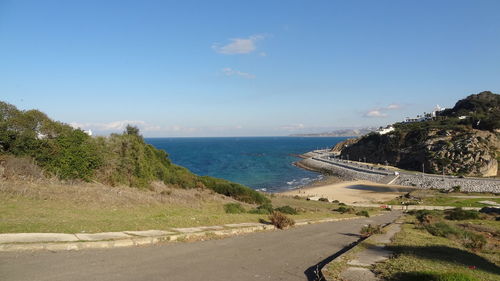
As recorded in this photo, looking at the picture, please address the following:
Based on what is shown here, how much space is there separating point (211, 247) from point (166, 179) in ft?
69.3

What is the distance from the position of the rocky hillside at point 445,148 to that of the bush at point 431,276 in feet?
284

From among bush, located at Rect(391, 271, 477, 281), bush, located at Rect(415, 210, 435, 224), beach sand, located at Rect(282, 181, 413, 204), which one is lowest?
beach sand, located at Rect(282, 181, 413, 204)

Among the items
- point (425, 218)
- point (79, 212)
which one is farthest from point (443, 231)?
point (79, 212)

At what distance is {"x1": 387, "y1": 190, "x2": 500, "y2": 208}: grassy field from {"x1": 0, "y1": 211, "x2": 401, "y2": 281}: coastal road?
146ft

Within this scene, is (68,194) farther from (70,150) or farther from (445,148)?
(445,148)

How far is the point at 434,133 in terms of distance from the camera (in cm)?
10188

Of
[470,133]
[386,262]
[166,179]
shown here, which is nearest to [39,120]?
[166,179]

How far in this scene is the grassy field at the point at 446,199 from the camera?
45.8 metres

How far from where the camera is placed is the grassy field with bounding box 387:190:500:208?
45.8 meters

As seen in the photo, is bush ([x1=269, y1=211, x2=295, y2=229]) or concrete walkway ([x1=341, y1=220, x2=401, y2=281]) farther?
bush ([x1=269, y1=211, x2=295, y2=229])

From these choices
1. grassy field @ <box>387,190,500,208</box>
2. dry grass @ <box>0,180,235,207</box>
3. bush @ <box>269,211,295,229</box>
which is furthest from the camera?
grassy field @ <box>387,190,500,208</box>

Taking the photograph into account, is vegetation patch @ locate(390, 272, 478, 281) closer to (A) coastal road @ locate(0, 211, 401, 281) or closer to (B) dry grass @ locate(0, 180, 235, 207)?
(A) coastal road @ locate(0, 211, 401, 281)

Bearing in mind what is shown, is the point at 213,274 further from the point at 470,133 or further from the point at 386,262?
the point at 470,133

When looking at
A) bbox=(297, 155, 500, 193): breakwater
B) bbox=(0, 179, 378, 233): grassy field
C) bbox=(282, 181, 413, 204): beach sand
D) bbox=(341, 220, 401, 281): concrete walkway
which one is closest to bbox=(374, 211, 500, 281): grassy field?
bbox=(341, 220, 401, 281): concrete walkway
